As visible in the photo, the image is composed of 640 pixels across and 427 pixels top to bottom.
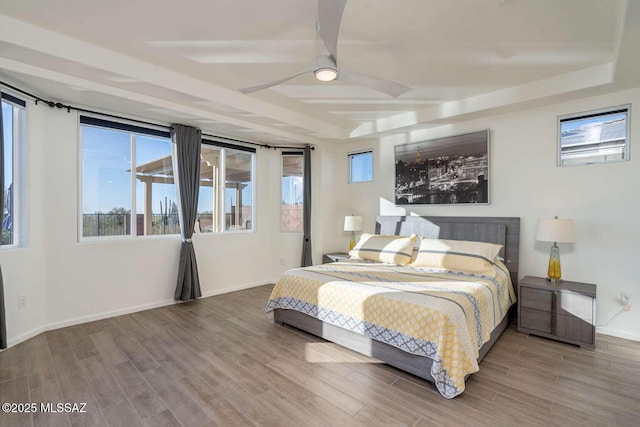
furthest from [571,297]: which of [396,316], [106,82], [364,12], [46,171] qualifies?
[46,171]

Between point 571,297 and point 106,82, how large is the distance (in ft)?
16.8

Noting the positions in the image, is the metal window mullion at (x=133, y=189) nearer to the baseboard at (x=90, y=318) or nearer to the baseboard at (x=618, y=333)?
→ the baseboard at (x=90, y=318)

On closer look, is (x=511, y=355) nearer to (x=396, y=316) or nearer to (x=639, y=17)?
(x=396, y=316)

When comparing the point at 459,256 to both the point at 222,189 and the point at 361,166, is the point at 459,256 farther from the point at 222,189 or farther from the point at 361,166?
the point at 222,189

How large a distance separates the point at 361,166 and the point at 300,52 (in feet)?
9.74

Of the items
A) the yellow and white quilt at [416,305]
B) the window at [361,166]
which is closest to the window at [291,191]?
A: the window at [361,166]

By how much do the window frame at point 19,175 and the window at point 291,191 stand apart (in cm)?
342

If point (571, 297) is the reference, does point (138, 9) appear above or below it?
above

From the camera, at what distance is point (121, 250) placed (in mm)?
3852

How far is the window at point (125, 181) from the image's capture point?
3.71m

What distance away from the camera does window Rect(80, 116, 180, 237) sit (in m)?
3.71

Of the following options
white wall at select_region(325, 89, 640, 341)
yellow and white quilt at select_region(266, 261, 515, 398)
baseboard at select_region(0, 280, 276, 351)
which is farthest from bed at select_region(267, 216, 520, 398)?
baseboard at select_region(0, 280, 276, 351)

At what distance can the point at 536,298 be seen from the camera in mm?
3156

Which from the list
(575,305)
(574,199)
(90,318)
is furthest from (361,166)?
(90,318)
